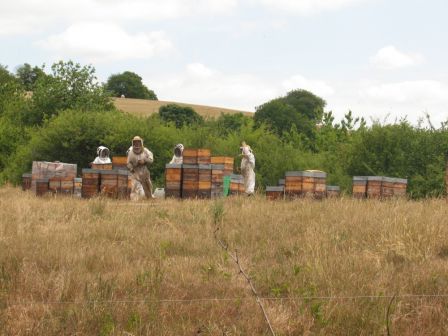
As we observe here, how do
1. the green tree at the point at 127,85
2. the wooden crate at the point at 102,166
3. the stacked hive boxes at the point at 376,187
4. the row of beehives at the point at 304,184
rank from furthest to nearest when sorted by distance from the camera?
the green tree at the point at 127,85, the wooden crate at the point at 102,166, the stacked hive boxes at the point at 376,187, the row of beehives at the point at 304,184

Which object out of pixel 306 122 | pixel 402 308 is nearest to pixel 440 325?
pixel 402 308

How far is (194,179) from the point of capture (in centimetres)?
2142

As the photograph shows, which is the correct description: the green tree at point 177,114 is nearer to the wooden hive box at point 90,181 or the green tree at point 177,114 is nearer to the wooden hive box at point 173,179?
the wooden hive box at point 90,181

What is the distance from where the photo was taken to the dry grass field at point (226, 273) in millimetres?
8055

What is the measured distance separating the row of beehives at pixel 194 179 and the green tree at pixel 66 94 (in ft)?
128

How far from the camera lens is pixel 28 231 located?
39.8ft

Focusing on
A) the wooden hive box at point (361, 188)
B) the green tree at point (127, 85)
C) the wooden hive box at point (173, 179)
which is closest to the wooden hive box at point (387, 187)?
the wooden hive box at point (361, 188)

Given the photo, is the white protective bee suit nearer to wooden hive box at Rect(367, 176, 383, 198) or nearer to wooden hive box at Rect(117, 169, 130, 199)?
wooden hive box at Rect(367, 176, 383, 198)

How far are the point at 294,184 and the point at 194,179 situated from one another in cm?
305

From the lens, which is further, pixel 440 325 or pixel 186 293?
pixel 186 293

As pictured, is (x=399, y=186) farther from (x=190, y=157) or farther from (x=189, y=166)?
(x=189, y=166)

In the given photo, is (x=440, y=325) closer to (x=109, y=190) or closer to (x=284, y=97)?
(x=109, y=190)

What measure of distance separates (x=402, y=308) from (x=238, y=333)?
6.74ft

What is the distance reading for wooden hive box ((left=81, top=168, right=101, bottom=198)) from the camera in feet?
72.7
